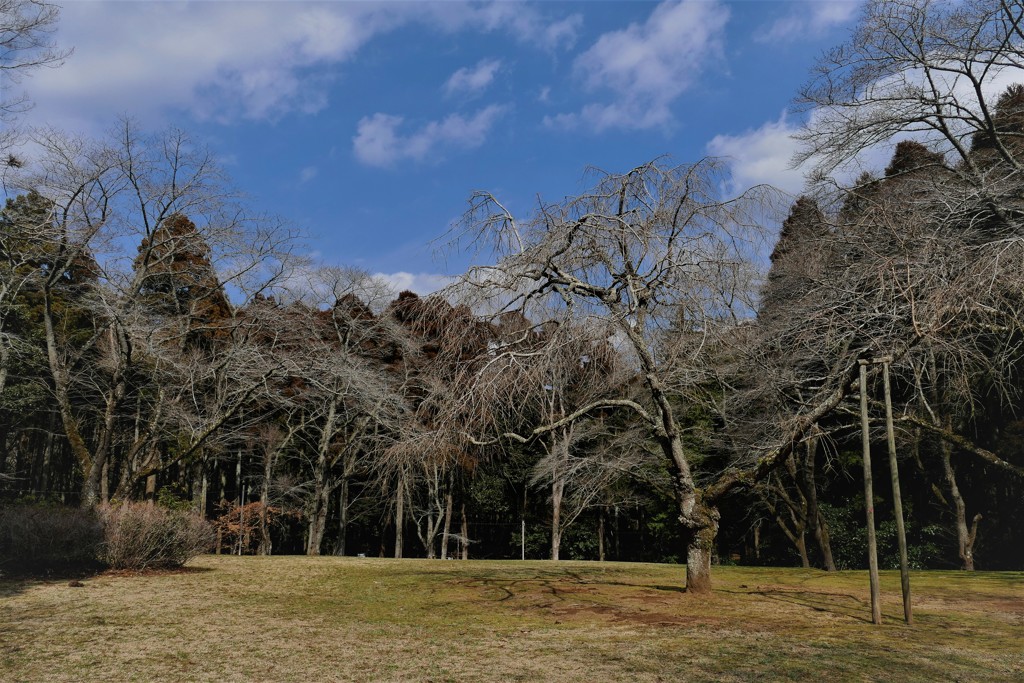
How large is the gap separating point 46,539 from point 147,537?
1395mm

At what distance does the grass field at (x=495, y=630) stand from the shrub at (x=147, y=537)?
0.47 metres

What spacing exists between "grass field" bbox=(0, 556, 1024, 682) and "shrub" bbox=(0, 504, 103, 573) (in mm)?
662

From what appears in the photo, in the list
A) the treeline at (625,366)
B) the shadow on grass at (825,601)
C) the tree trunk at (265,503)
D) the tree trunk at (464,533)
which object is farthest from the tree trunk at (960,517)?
the tree trunk at (265,503)

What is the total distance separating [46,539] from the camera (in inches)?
450

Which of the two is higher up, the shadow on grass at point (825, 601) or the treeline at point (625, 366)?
the treeline at point (625, 366)

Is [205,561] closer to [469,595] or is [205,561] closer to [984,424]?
[469,595]

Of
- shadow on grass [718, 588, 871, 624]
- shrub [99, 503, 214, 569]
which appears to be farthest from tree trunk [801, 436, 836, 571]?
shrub [99, 503, 214, 569]

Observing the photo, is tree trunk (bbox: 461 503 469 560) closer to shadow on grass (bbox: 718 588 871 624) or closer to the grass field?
the grass field

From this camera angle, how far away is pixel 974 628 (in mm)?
7672

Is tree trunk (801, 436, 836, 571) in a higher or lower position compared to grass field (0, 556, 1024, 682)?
higher

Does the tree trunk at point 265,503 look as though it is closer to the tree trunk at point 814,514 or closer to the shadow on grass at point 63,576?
the shadow on grass at point 63,576

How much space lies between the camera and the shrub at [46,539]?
11.2 m

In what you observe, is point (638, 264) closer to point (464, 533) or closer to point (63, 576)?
point (63, 576)

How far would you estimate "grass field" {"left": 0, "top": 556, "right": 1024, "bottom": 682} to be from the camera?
5.44 m
